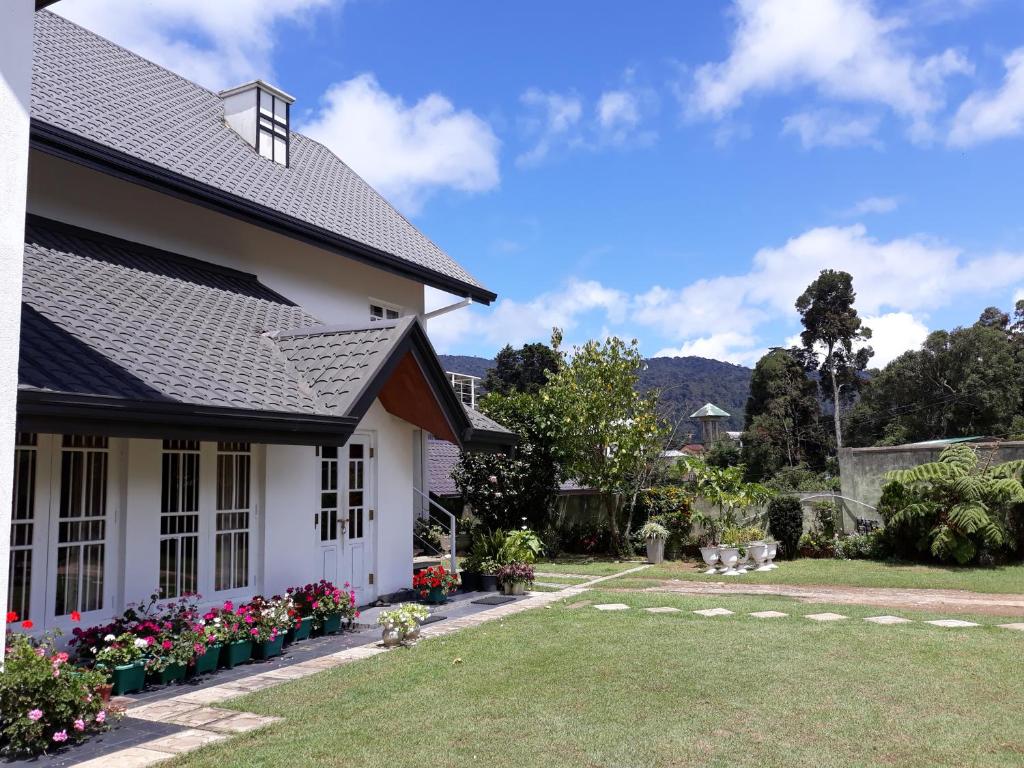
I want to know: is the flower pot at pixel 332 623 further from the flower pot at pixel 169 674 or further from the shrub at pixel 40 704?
the shrub at pixel 40 704

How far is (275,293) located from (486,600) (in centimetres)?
610

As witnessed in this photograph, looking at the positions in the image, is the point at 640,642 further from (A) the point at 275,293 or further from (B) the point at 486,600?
(A) the point at 275,293

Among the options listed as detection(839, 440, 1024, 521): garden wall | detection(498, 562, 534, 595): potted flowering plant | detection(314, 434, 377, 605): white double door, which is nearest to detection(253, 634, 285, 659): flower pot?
detection(314, 434, 377, 605): white double door

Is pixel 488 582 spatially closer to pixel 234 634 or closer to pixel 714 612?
pixel 714 612

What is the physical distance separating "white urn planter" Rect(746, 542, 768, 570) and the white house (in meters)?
7.44

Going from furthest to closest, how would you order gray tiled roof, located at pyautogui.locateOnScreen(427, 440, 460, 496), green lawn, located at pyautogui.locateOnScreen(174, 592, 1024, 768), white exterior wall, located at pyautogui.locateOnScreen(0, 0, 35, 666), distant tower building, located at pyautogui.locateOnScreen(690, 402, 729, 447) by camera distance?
1. distant tower building, located at pyautogui.locateOnScreen(690, 402, 729, 447)
2. gray tiled roof, located at pyautogui.locateOnScreen(427, 440, 460, 496)
3. white exterior wall, located at pyautogui.locateOnScreen(0, 0, 35, 666)
4. green lawn, located at pyautogui.locateOnScreen(174, 592, 1024, 768)

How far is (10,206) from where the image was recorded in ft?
18.7

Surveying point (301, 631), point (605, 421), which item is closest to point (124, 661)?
point (301, 631)

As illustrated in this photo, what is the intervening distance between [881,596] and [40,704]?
491 inches

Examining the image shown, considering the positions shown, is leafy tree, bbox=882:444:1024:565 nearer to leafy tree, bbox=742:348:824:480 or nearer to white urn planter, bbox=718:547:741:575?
white urn planter, bbox=718:547:741:575

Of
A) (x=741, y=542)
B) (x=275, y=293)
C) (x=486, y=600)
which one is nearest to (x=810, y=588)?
(x=741, y=542)

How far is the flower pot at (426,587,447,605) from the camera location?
11969 mm

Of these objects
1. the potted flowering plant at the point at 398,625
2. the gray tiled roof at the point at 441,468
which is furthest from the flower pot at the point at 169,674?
the gray tiled roof at the point at 441,468

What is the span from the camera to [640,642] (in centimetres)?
906
